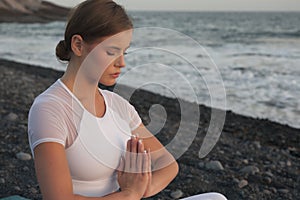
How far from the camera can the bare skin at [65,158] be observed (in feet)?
5.54

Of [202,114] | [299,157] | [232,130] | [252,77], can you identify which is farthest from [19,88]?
[252,77]

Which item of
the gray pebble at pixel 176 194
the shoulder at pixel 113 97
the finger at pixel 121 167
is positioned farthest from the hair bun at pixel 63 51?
the gray pebble at pixel 176 194

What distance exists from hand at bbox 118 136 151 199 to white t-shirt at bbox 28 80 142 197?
66 mm

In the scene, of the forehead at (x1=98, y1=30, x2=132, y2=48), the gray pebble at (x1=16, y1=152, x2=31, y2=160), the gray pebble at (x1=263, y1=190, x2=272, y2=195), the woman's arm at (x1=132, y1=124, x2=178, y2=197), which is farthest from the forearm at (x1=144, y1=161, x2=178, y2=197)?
the gray pebble at (x1=16, y1=152, x2=31, y2=160)

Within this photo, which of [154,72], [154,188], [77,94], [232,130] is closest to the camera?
[77,94]

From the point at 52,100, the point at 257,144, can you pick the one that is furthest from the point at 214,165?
the point at 52,100

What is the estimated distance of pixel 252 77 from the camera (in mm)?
17344

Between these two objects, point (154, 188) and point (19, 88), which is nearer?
point (154, 188)

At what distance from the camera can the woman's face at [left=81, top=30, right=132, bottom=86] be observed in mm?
1822

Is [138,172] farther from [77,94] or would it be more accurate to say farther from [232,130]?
[232,130]

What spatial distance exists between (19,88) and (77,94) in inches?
376

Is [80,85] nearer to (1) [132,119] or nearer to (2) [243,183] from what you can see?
(1) [132,119]

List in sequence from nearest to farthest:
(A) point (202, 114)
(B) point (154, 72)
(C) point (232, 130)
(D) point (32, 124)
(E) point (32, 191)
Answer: (D) point (32, 124)
(E) point (32, 191)
(C) point (232, 130)
(A) point (202, 114)
(B) point (154, 72)

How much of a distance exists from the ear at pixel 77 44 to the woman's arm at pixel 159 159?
1.69ft
